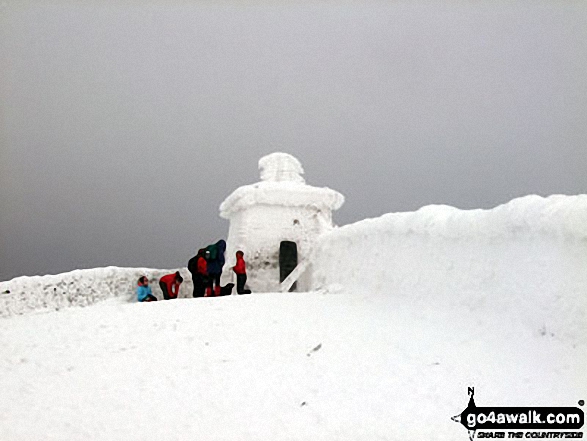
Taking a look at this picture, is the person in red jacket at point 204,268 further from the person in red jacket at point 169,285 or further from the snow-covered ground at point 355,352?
the snow-covered ground at point 355,352

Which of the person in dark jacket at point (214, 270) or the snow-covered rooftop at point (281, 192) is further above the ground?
the snow-covered rooftop at point (281, 192)

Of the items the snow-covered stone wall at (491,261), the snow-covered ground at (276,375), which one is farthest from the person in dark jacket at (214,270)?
the snow-covered ground at (276,375)

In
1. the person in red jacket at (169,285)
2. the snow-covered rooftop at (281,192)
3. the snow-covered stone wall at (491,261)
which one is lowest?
the snow-covered stone wall at (491,261)

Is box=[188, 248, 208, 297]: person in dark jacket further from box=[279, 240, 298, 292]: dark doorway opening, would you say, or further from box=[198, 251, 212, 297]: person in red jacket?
box=[279, 240, 298, 292]: dark doorway opening

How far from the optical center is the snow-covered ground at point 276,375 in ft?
18.7

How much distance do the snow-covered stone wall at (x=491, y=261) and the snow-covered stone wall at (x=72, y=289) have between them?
10.0 metres

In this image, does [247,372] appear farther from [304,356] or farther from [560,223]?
[560,223]

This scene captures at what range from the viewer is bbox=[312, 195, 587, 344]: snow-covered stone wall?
6.77 meters

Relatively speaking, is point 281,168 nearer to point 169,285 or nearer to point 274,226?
point 274,226

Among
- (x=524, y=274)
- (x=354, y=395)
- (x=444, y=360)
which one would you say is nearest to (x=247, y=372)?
(x=354, y=395)

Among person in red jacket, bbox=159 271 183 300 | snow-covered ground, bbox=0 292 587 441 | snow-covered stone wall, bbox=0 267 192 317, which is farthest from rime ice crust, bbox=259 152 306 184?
snow-covered ground, bbox=0 292 587 441

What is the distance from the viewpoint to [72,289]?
Answer: 58.2 ft

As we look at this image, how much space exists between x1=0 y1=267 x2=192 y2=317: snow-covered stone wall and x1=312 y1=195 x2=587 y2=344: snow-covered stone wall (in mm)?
10018

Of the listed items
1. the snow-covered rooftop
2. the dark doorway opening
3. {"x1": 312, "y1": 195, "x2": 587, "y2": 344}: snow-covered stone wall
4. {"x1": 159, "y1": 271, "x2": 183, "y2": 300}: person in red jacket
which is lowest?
{"x1": 312, "y1": 195, "x2": 587, "y2": 344}: snow-covered stone wall
